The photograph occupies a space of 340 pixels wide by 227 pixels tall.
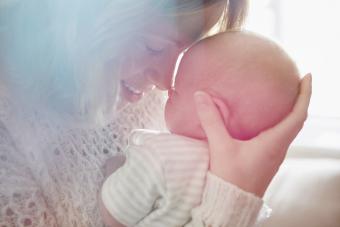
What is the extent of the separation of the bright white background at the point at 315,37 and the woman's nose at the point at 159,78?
40.4 inches

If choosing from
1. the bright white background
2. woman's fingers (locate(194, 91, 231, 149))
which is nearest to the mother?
woman's fingers (locate(194, 91, 231, 149))

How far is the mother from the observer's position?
657mm

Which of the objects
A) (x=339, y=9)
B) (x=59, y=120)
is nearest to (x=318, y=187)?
(x=59, y=120)

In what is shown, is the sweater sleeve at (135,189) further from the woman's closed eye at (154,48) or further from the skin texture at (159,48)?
the woman's closed eye at (154,48)

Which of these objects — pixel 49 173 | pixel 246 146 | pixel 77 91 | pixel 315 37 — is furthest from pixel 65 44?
pixel 315 37

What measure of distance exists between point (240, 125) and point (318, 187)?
1.67 feet

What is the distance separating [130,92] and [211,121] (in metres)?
0.22

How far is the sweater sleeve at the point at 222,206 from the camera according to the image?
62 cm

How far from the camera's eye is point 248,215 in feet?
2.10

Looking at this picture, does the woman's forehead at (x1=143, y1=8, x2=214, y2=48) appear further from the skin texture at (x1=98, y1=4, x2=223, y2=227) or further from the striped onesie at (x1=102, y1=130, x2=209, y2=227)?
the striped onesie at (x1=102, y1=130, x2=209, y2=227)

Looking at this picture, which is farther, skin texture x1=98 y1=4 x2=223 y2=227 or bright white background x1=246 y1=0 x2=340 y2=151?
bright white background x1=246 y1=0 x2=340 y2=151

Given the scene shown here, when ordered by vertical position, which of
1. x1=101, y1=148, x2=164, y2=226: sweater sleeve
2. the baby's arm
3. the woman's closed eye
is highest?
the woman's closed eye

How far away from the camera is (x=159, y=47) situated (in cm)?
75

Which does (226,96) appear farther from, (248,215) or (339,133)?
(339,133)
